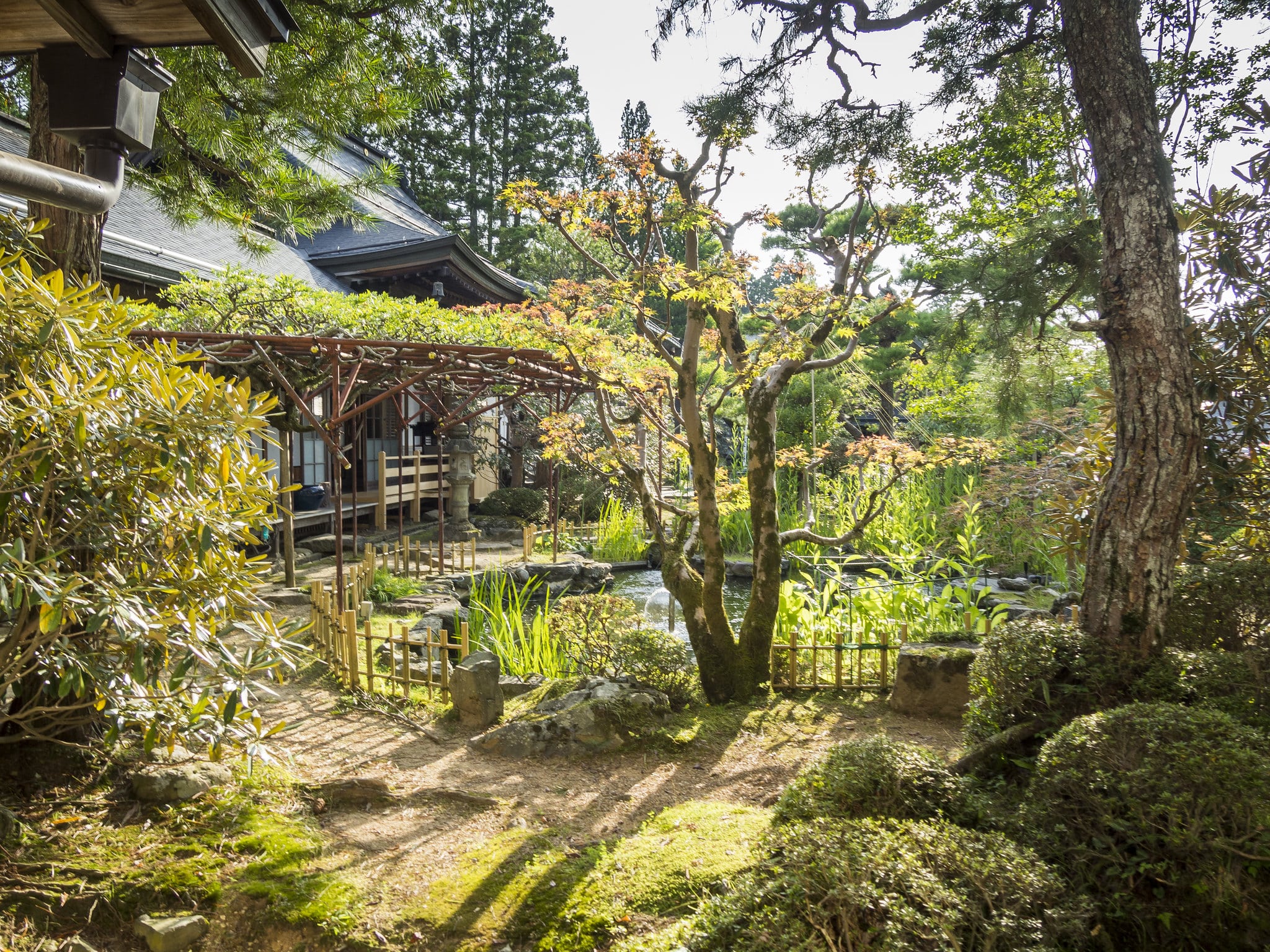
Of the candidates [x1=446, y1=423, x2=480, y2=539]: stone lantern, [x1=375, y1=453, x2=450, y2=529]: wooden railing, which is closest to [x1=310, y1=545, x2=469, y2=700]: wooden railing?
[x1=375, y1=453, x2=450, y2=529]: wooden railing

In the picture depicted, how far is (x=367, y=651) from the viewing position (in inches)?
218

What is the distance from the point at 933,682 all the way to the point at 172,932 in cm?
438

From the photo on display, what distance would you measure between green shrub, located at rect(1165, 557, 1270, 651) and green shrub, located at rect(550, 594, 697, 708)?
2.97 m

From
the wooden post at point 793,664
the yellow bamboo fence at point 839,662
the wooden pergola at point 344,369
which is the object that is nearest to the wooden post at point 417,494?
the wooden pergola at point 344,369

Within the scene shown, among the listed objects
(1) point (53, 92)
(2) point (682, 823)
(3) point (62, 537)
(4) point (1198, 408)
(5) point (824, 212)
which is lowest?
(2) point (682, 823)

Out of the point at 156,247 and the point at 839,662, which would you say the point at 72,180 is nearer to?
the point at 839,662

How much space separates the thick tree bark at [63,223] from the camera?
3.50m

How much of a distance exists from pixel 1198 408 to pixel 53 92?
4.48 m

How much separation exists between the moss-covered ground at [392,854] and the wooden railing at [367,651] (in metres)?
1.05

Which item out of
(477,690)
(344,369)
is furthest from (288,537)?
(477,690)

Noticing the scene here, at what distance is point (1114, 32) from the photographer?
3752mm

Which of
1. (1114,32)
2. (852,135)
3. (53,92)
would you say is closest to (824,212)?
(852,135)

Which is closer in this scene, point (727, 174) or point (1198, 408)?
point (1198, 408)

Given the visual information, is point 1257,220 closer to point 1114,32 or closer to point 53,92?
point 1114,32
